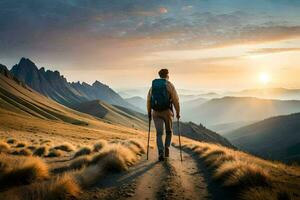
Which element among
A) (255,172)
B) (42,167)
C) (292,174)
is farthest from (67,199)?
(292,174)

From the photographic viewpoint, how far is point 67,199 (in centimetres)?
667

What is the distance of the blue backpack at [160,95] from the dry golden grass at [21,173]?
5.53 metres

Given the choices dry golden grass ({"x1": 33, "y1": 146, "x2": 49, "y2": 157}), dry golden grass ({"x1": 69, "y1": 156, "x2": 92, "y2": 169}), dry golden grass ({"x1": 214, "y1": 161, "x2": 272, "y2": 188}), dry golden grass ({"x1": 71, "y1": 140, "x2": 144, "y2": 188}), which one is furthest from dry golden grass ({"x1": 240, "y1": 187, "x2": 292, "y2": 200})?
dry golden grass ({"x1": 33, "y1": 146, "x2": 49, "y2": 157})

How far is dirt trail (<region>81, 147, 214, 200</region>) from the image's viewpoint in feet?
24.3

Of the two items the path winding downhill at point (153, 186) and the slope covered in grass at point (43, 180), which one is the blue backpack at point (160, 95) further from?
the slope covered in grass at point (43, 180)

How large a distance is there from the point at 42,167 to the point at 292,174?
28.3 feet

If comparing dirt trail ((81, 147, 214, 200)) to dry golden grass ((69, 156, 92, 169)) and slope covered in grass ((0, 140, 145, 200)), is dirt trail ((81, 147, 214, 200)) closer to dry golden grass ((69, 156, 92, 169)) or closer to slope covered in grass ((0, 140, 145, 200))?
slope covered in grass ((0, 140, 145, 200))

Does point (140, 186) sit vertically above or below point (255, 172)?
below

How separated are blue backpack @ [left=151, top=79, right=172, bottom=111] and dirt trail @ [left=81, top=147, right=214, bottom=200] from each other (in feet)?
9.90

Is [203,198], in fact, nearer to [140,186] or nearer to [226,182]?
[226,182]

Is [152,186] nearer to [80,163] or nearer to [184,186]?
[184,186]

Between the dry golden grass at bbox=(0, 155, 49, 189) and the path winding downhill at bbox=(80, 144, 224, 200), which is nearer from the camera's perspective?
the path winding downhill at bbox=(80, 144, 224, 200)

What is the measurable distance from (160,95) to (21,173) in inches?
255

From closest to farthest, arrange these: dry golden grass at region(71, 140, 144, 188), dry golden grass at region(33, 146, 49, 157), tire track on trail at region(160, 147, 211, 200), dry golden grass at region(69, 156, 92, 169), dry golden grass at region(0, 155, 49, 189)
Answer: tire track on trail at region(160, 147, 211, 200), dry golden grass at region(0, 155, 49, 189), dry golden grass at region(71, 140, 144, 188), dry golden grass at region(69, 156, 92, 169), dry golden grass at region(33, 146, 49, 157)
